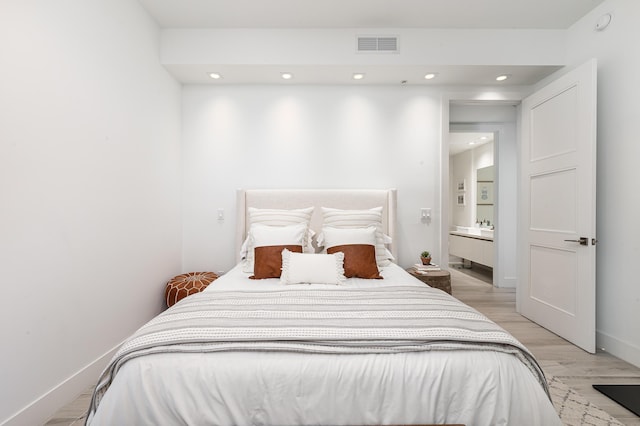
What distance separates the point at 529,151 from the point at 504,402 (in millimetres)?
2805

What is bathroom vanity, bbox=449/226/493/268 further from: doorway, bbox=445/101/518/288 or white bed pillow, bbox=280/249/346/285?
white bed pillow, bbox=280/249/346/285

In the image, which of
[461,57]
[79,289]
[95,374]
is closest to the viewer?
[79,289]

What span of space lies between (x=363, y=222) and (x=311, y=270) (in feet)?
2.74

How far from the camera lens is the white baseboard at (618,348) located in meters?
2.24

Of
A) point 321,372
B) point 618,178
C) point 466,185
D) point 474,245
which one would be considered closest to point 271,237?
point 321,372

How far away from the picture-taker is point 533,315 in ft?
10.0

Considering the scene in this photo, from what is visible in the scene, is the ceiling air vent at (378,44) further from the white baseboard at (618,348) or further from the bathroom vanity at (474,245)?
the bathroom vanity at (474,245)

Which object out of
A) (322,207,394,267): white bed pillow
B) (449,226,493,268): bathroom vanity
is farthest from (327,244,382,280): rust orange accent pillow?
(449,226,493,268): bathroom vanity

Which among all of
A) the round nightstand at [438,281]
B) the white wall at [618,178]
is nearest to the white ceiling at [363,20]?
the white wall at [618,178]

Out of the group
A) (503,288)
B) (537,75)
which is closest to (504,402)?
(537,75)

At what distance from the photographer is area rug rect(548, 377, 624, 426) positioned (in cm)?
162

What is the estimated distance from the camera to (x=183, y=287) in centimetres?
272

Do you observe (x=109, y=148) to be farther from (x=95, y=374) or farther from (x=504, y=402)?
(x=504, y=402)

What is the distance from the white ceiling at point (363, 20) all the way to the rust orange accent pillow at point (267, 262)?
1768 mm
